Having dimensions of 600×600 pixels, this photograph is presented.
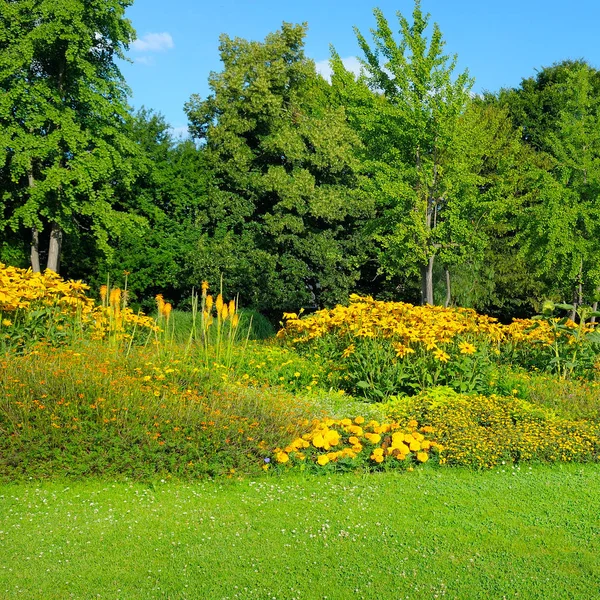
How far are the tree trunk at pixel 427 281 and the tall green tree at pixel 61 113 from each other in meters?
7.22

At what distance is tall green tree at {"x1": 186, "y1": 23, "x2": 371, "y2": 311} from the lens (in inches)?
755

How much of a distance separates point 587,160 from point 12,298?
1406cm

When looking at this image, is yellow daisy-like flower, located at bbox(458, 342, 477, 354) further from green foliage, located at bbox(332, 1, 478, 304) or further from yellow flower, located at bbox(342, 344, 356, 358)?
green foliage, located at bbox(332, 1, 478, 304)

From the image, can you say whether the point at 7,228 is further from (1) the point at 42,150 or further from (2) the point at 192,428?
(2) the point at 192,428

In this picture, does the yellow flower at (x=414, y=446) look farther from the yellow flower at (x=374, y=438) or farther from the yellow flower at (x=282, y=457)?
the yellow flower at (x=282, y=457)

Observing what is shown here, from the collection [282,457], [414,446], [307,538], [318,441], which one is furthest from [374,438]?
[307,538]

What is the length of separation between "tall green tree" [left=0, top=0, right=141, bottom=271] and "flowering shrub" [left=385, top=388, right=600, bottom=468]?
460 inches

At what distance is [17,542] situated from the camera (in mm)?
4211

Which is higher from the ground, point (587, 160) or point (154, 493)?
point (587, 160)

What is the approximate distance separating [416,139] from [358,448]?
11685mm

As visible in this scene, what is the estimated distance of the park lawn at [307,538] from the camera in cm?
371

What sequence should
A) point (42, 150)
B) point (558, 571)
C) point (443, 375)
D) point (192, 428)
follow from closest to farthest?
point (558, 571) < point (192, 428) < point (443, 375) < point (42, 150)

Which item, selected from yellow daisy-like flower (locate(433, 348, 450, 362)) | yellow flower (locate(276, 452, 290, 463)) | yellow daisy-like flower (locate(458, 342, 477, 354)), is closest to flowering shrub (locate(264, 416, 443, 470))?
yellow flower (locate(276, 452, 290, 463))

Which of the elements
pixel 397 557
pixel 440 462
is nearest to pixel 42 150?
pixel 440 462
